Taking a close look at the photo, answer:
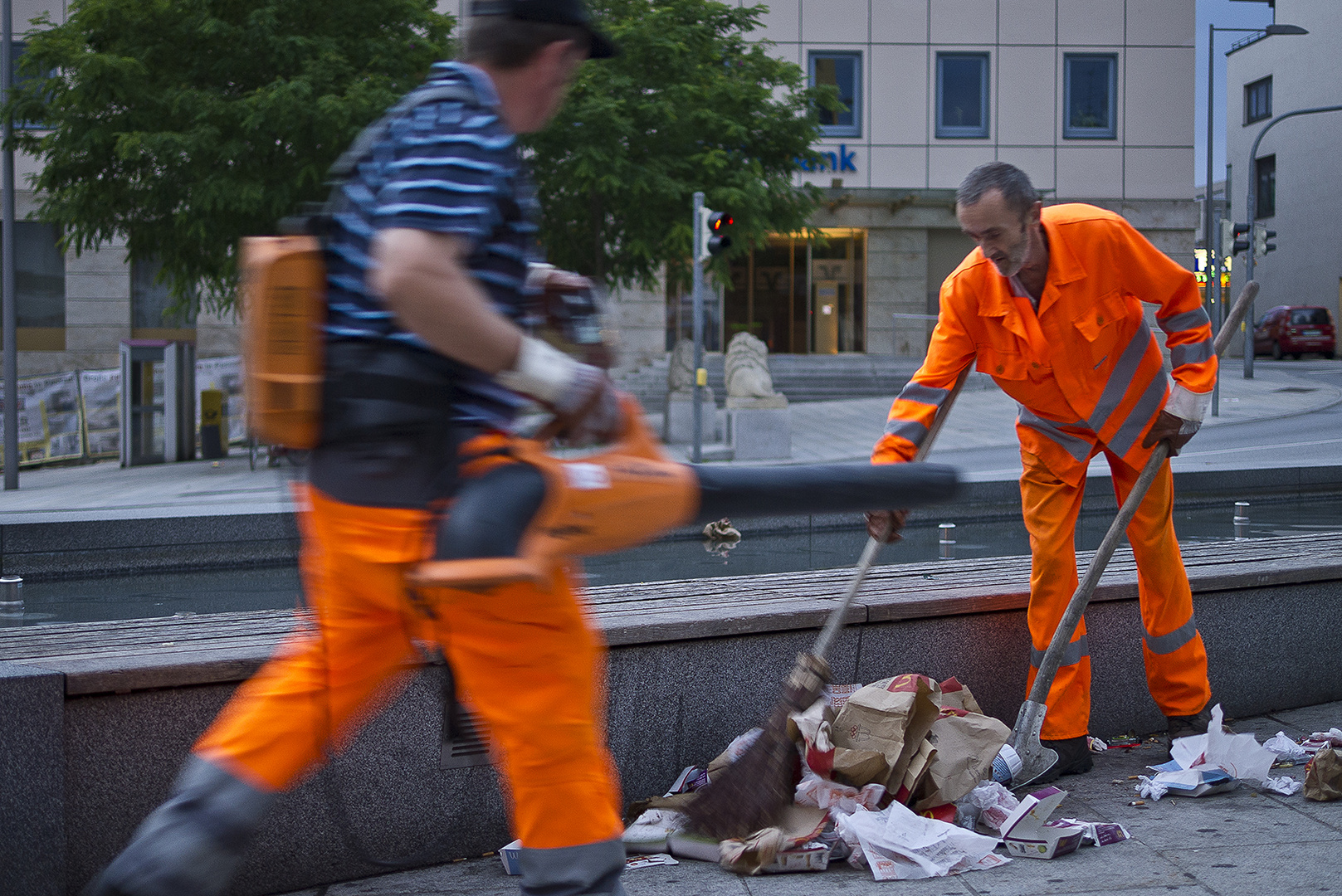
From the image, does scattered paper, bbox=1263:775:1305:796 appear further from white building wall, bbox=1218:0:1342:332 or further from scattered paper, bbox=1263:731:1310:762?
white building wall, bbox=1218:0:1342:332

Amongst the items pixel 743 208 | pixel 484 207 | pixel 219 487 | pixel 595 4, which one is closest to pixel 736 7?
pixel 595 4

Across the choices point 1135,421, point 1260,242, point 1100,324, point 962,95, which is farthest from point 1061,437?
point 962,95

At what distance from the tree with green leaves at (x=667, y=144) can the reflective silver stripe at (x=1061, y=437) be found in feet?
42.8

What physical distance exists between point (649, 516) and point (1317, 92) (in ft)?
162

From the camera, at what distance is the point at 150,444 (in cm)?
1850

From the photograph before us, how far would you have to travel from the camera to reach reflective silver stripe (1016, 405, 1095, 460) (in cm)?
358

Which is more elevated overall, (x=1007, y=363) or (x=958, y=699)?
(x=1007, y=363)

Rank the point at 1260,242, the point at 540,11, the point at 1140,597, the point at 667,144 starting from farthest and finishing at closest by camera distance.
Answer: the point at 1260,242 → the point at 667,144 → the point at 1140,597 → the point at 540,11

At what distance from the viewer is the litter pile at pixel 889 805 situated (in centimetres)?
292

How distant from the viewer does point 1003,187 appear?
10.7ft

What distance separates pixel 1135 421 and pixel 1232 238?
22561mm

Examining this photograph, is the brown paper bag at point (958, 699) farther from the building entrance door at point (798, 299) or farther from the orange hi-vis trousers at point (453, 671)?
the building entrance door at point (798, 299)

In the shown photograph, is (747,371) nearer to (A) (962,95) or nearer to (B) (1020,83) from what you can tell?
(A) (962,95)

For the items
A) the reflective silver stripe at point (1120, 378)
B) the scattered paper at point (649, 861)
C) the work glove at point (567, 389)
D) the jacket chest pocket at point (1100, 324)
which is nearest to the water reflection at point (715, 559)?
the reflective silver stripe at point (1120, 378)
